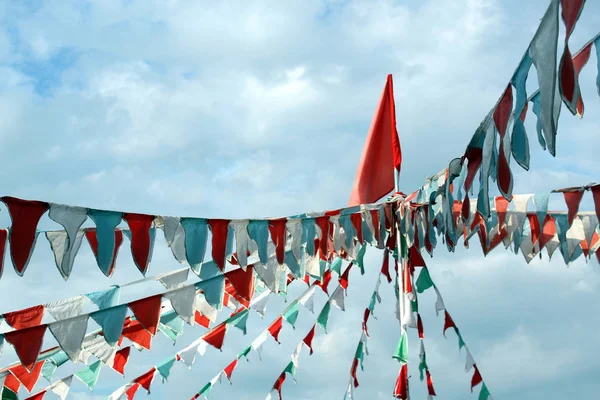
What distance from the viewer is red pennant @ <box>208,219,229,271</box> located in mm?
6434

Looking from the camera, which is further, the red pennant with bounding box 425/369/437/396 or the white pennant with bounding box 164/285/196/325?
the red pennant with bounding box 425/369/437/396

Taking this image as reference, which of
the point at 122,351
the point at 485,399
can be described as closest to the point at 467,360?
the point at 485,399

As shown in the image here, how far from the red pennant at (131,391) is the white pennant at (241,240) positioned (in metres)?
2.51

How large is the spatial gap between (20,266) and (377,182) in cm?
415

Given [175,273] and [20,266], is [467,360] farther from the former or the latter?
[20,266]

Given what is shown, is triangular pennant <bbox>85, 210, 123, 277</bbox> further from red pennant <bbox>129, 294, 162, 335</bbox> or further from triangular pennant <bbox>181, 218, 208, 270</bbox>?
triangular pennant <bbox>181, 218, 208, 270</bbox>

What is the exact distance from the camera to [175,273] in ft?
25.4

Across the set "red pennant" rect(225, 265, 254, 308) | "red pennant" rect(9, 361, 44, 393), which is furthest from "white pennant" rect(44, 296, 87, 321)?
"red pennant" rect(225, 265, 254, 308)

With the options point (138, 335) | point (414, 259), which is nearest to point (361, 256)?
point (414, 259)

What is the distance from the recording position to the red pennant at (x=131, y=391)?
8.39m

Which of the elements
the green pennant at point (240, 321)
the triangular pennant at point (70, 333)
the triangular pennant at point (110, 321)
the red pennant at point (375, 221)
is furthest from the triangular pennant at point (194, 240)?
the green pennant at point (240, 321)

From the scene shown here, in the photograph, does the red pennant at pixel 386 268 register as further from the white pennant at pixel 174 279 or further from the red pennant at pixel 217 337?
the white pennant at pixel 174 279

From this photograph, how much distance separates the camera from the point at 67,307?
7230mm

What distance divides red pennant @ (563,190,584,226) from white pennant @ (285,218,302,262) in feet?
6.34
